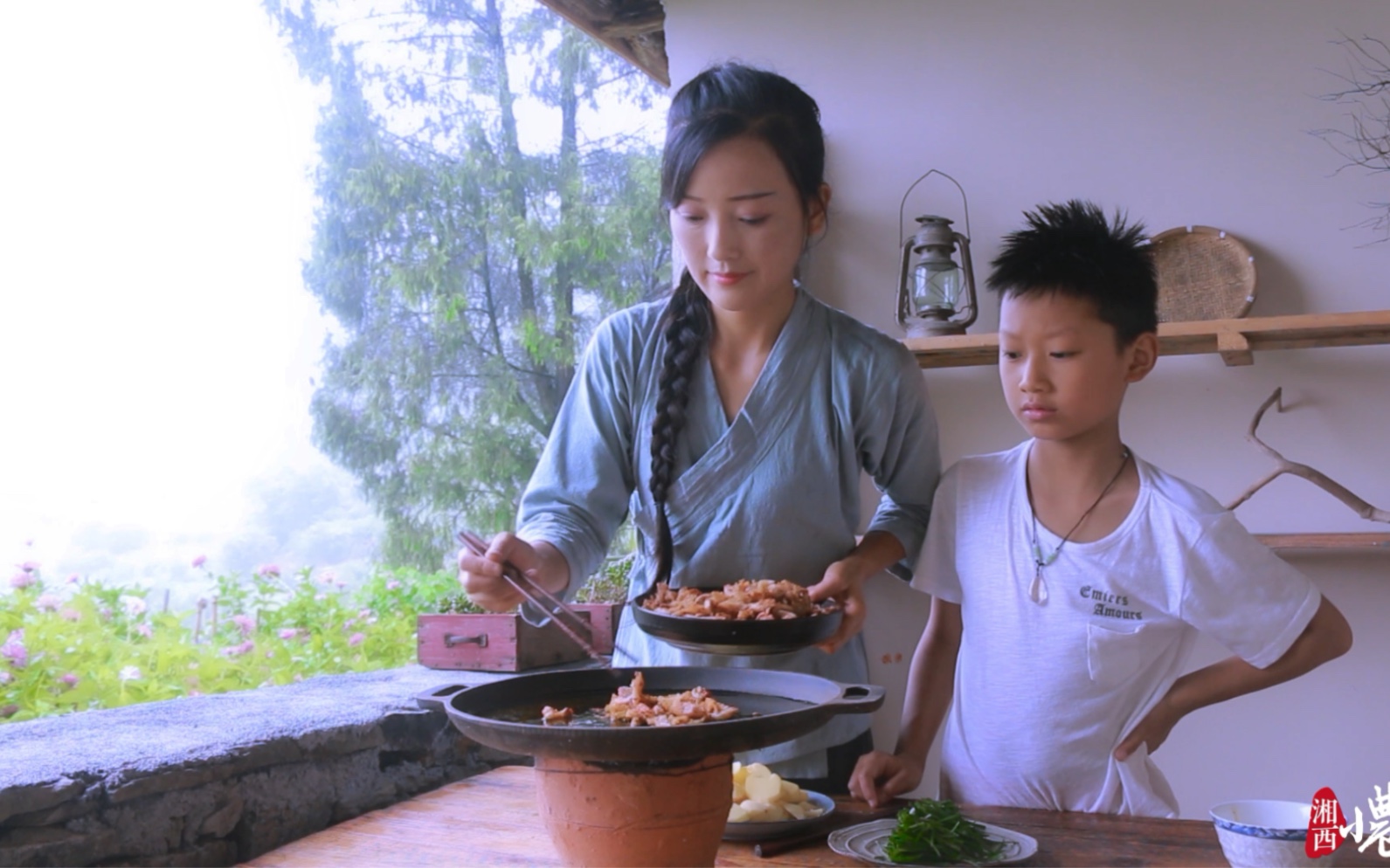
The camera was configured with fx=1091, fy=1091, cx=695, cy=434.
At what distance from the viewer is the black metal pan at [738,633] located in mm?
1494

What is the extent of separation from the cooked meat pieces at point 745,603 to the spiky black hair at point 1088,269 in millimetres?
619

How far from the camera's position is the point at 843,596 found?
1.74 metres

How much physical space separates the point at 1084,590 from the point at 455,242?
9.70 ft

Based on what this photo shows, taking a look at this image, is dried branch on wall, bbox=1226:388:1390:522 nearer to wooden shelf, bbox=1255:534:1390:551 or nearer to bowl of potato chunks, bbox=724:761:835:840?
wooden shelf, bbox=1255:534:1390:551

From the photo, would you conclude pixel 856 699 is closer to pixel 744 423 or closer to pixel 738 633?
pixel 738 633

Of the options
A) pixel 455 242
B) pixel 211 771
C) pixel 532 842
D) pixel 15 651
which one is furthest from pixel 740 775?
pixel 455 242

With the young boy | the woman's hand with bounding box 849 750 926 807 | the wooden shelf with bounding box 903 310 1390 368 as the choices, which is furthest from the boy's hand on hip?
the wooden shelf with bounding box 903 310 1390 368

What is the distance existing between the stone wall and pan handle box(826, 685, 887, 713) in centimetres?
109

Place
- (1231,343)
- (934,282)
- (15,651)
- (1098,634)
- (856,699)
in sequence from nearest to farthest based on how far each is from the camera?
(856,699) < (1098,634) < (15,651) < (1231,343) < (934,282)

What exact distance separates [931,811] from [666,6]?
2.86 metres

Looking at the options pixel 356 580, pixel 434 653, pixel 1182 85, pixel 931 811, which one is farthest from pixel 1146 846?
pixel 356 580

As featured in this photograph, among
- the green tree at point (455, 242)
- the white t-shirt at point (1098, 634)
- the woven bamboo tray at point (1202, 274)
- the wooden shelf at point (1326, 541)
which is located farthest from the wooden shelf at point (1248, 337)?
the green tree at point (455, 242)

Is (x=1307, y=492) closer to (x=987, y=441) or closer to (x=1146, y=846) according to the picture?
(x=987, y=441)

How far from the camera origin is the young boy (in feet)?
5.34
